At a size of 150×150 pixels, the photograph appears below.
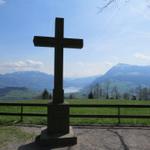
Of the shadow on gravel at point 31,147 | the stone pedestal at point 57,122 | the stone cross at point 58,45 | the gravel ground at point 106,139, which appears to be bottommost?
the shadow on gravel at point 31,147

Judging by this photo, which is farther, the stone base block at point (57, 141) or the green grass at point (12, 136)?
the green grass at point (12, 136)

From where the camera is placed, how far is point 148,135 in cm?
1188

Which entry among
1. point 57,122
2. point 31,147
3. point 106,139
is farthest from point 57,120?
point 106,139

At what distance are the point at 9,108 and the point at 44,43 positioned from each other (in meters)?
13.7

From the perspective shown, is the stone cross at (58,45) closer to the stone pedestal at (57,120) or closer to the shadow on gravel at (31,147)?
the stone pedestal at (57,120)

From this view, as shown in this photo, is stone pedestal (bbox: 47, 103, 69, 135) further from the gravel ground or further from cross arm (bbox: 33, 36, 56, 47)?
cross arm (bbox: 33, 36, 56, 47)

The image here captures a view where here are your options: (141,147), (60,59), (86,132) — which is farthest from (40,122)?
(141,147)

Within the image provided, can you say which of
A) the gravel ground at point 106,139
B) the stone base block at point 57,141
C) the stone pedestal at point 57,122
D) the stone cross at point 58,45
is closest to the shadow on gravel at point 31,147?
the gravel ground at point 106,139

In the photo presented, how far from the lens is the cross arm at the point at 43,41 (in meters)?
11.0

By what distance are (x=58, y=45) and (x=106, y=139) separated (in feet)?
11.8

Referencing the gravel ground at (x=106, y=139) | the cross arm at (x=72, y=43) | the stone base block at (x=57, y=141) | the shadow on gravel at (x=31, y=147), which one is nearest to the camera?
the shadow on gravel at (x=31, y=147)

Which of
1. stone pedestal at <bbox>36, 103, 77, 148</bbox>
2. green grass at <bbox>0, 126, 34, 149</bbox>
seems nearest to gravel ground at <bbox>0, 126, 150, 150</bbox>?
green grass at <bbox>0, 126, 34, 149</bbox>

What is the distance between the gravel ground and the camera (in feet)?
32.2

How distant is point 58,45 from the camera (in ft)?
36.0
